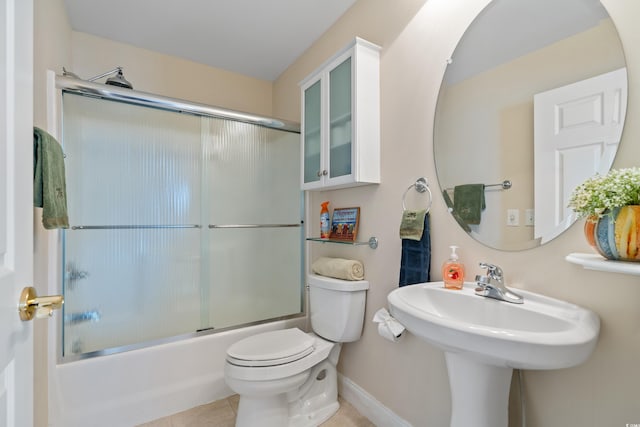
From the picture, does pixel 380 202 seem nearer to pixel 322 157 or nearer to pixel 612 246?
pixel 322 157

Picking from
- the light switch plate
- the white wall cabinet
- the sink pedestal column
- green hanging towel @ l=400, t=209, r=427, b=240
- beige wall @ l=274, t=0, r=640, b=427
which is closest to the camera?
beige wall @ l=274, t=0, r=640, b=427

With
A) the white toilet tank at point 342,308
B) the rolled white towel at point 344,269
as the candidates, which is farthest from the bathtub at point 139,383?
the rolled white towel at point 344,269

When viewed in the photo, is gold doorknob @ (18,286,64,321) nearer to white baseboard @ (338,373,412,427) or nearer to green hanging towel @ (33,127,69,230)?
green hanging towel @ (33,127,69,230)

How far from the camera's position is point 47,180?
1.03 metres

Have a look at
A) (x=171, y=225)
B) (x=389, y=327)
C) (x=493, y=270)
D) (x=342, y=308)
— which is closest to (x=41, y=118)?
(x=171, y=225)

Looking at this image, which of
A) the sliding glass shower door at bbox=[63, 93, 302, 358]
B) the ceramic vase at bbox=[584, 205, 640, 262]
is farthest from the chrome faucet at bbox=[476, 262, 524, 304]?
the sliding glass shower door at bbox=[63, 93, 302, 358]

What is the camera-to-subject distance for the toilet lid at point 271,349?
4.74 ft

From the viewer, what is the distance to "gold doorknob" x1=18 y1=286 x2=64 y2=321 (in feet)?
1.80

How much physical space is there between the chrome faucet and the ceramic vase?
0.32 meters

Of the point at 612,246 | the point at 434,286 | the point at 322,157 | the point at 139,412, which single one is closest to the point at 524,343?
the point at 612,246

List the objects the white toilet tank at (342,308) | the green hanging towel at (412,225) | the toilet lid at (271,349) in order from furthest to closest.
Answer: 1. the white toilet tank at (342,308)
2. the toilet lid at (271,349)
3. the green hanging towel at (412,225)

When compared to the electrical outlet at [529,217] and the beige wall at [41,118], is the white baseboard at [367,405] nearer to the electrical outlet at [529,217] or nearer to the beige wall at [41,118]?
the electrical outlet at [529,217]

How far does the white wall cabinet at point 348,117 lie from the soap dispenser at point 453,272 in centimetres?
59
